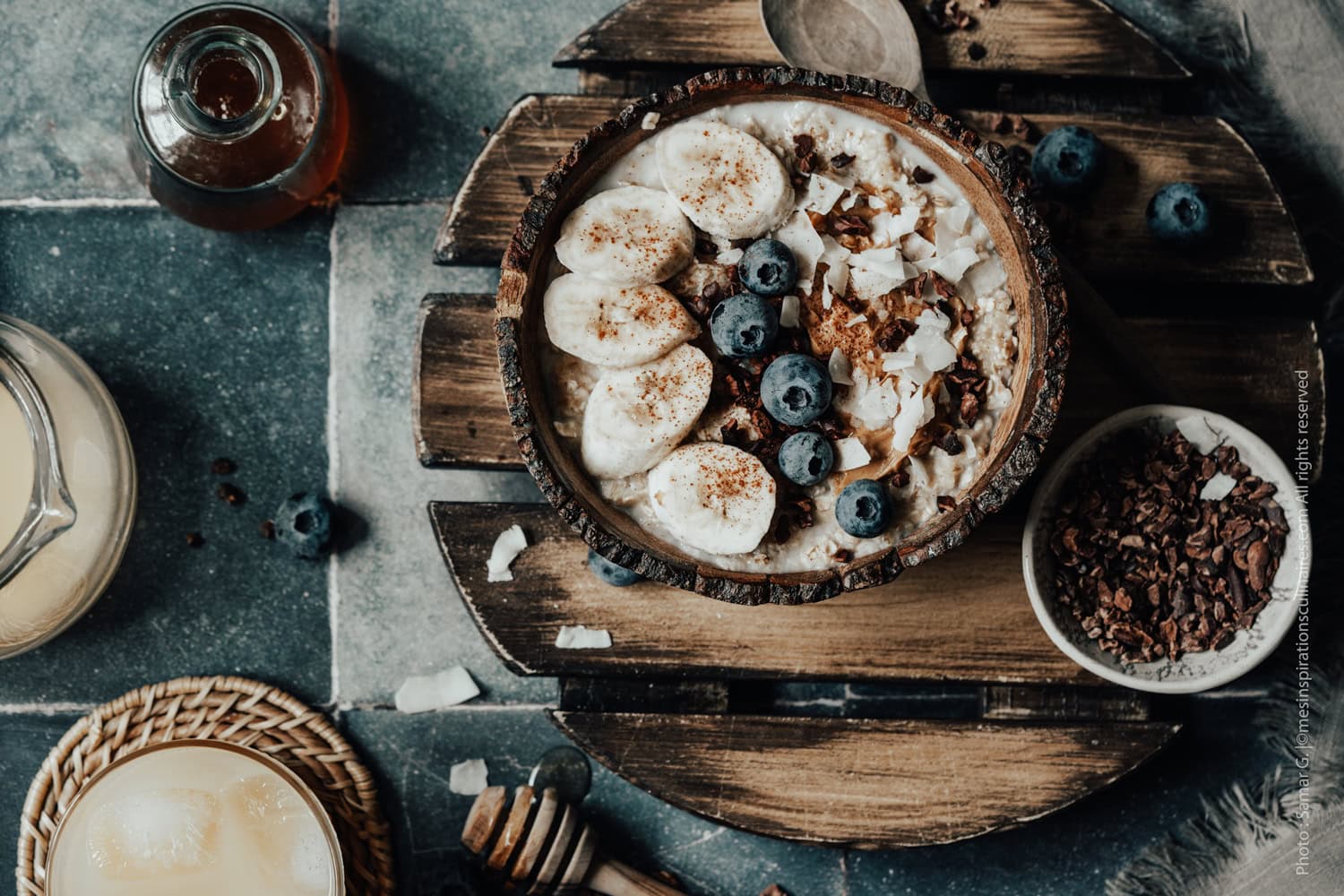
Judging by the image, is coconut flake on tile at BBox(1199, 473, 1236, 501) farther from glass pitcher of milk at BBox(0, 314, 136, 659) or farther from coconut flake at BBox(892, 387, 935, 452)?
glass pitcher of milk at BBox(0, 314, 136, 659)

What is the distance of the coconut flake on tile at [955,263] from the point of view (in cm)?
162

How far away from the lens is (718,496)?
63.2 inches

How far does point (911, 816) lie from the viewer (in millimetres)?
1836

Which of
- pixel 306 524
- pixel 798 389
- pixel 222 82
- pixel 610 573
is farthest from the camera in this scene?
pixel 306 524

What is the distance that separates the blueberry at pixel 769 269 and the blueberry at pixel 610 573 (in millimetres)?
489

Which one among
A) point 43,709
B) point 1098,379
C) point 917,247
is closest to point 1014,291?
point 917,247

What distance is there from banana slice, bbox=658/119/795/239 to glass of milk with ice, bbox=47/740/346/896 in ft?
3.72

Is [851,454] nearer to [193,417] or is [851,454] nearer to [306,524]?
[306,524]

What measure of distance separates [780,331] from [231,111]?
102 cm

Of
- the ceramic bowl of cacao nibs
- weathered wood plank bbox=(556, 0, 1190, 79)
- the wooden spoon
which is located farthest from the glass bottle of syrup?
the ceramic bowl of cacao nibs

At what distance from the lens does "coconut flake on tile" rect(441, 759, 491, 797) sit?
2.08 m

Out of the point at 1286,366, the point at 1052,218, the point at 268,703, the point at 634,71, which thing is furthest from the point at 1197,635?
the point at 268,703

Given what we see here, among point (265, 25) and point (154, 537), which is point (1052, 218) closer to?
point (265, 25)

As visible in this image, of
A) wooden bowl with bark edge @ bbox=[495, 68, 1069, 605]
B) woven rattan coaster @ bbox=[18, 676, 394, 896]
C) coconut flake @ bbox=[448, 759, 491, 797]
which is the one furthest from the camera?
coconut flake @ bbox=[448, 759, 491, 797]
